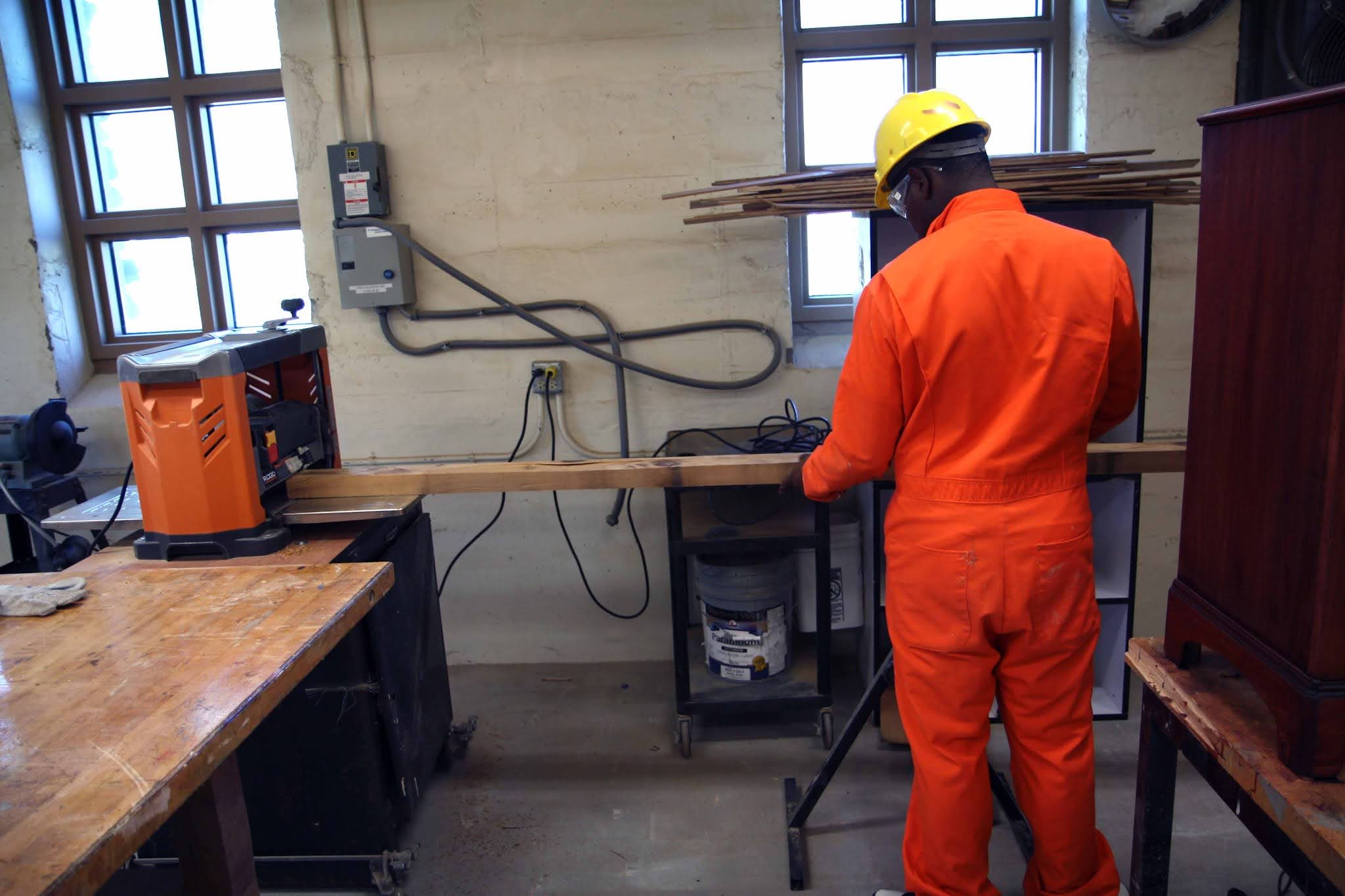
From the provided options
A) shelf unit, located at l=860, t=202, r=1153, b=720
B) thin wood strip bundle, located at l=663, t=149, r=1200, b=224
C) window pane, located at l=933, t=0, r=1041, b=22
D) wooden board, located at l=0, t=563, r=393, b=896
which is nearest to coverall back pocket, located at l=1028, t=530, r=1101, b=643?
shelf unit, located at l=860, t=202, r=1153, b=720

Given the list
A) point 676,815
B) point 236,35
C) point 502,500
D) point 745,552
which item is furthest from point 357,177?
point 676,815

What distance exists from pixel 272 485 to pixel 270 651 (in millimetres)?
601

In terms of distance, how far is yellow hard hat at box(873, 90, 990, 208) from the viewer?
145 cm

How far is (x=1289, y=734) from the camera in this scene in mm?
855

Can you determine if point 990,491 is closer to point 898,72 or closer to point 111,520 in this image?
point 111,520

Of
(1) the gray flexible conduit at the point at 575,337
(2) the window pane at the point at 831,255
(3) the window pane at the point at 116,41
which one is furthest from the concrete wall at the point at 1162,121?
(3) the window pane at the point at 116,41

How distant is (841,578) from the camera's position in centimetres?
242

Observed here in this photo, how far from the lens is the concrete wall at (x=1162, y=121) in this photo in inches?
92.9

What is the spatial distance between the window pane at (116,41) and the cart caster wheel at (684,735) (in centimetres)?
274

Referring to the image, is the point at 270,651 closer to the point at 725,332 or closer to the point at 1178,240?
the point at 725,332

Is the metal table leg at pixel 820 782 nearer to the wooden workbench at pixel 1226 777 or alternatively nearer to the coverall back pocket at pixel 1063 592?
the coverall back pocket at pixel 1063 592

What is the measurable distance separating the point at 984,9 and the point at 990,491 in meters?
1.95

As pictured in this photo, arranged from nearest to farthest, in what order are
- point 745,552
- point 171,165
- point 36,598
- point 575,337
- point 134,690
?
point 134,690
point 36,598
point 745,552
point 575,337
point 171,165

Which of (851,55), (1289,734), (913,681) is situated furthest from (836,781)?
(851,55)
